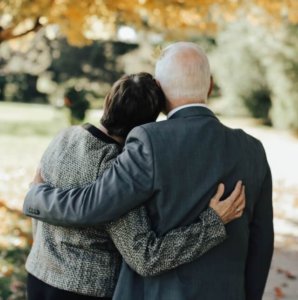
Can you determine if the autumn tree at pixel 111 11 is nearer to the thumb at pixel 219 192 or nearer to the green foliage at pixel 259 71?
the thumb at pixel 219 192

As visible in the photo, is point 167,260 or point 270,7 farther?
point 270,7

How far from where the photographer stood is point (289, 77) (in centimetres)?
2180

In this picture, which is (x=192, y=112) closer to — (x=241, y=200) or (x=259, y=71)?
(x=241, y=200)

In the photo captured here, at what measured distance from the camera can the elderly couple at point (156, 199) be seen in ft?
6.53

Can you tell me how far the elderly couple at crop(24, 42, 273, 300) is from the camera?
6.53 ft

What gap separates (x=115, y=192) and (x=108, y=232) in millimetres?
243

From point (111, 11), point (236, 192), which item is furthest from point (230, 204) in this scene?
point (111, 11)

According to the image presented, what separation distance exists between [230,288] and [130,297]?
36 cm

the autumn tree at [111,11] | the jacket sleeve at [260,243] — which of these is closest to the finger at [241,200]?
the jacket sleeve at [260,243]

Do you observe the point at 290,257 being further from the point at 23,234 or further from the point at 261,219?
the point at 261,219

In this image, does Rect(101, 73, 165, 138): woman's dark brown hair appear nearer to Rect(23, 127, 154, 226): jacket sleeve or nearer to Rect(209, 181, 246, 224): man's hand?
Rect(23, 127, 154, 226): jacket sleeve

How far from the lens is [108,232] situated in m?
2.13

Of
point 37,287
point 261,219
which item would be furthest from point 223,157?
point 37,287

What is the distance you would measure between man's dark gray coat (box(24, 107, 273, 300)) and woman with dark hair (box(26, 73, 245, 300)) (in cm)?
5
